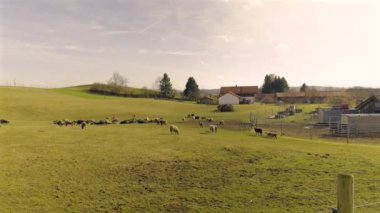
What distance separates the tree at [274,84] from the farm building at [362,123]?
113m

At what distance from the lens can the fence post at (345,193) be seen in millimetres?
6009

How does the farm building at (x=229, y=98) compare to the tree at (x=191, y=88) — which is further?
the tree at (x=191, y=88)

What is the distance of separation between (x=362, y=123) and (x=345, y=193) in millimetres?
43707

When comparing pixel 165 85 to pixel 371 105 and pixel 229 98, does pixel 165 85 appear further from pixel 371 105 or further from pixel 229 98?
pixel 371 105

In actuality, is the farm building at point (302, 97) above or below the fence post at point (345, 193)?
above

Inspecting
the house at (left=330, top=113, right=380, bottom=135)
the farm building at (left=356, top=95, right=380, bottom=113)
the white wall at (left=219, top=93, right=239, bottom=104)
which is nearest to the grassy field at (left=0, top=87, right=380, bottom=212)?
the house at (left=330, top=113, right=380, bottom=135)

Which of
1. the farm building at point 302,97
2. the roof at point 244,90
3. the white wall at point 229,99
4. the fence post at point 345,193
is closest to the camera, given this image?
the fence post at point 345,193

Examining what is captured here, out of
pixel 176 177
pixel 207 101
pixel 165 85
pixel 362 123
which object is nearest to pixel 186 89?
pixel 165 85

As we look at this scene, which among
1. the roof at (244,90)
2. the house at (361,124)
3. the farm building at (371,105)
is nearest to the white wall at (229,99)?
the roof at (244,90)

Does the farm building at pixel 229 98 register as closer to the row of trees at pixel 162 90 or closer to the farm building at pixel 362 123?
the row of trees at pixel 162 90

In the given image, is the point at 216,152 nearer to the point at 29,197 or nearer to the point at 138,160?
the point at 138,160

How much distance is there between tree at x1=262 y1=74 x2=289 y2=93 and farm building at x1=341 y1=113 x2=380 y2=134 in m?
113

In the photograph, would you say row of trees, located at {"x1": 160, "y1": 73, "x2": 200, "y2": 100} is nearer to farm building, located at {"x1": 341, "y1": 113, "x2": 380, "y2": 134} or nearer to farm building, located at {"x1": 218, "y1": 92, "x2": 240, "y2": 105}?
farm building, located at {"x1": 218, "y1": 92, "x2": 240, "y2": 105}

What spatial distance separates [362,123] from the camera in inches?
1751
